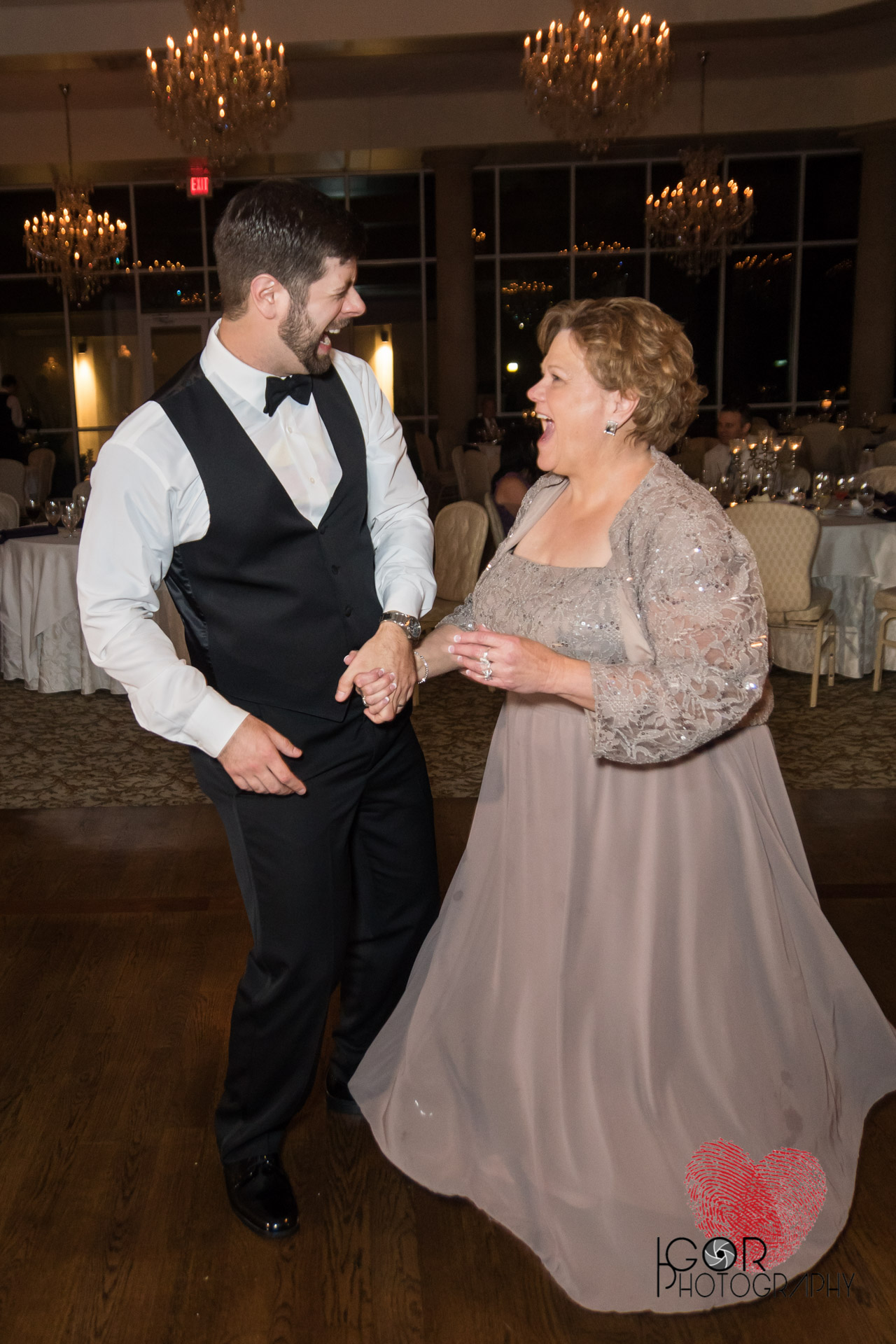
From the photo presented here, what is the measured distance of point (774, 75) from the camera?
11508mm

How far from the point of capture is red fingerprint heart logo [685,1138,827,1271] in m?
1.78

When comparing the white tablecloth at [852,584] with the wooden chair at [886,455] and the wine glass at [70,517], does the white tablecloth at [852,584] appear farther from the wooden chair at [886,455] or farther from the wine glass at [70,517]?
the wine glass at [70,517]

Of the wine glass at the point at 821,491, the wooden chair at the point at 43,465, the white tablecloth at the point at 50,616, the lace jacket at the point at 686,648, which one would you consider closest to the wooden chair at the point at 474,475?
the wine glass at the point at 821,491

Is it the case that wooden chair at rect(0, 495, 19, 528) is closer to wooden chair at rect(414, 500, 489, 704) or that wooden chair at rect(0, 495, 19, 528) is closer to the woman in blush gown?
wooden chair at rect(414, 500, 489, 704)

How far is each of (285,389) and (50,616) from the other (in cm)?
458

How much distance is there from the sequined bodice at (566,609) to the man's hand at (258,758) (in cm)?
48

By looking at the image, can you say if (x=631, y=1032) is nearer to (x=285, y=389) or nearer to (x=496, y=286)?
(x=285, y=389)

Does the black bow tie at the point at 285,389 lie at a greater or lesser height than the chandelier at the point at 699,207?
lesser

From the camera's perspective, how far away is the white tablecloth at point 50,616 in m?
5.88

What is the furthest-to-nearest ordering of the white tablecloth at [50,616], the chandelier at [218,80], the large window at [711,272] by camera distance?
1. the large window at [711,272]
2. the chandelier at [218,80]
3. the white tablecloth at [50,616]

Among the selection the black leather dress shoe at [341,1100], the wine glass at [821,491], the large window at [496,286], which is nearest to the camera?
the black leather dress shoe at [341,1100]

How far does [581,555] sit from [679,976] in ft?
2.44

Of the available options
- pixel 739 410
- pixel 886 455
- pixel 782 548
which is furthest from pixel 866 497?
pixel 886 455

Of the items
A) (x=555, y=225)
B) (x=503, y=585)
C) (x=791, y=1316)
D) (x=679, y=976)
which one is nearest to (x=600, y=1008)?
(x=679, y=976)
